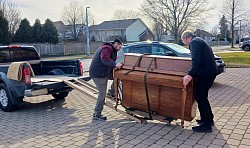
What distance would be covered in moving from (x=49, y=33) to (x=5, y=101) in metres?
32.6

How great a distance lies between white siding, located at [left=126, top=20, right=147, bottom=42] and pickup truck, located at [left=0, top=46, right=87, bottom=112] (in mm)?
53606

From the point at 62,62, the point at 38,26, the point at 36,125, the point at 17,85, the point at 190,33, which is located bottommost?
the point at 36,125

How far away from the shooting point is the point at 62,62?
25.7 ft

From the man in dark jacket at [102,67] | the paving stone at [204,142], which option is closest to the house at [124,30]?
the man in dark jacket at [102,67]

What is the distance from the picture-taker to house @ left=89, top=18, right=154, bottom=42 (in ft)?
200

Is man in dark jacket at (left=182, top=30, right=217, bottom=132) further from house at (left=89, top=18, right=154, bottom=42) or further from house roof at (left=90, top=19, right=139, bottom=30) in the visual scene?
house roof at (left=90, top=19, right=139, bottom=30)

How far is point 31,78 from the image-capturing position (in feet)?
22.5

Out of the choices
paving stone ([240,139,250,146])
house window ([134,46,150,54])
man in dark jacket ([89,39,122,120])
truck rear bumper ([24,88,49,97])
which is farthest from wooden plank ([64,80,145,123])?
house window ([134,46,150,54])

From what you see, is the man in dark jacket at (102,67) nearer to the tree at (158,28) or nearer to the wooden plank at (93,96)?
the wooden plank at (93,96)

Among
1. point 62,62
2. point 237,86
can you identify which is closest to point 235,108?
point 237,86

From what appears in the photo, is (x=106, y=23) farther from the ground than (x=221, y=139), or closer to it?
farther from the ground

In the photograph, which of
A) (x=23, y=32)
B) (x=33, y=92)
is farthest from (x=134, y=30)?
(x=33, y=92)

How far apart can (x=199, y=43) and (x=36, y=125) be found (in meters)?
3.66

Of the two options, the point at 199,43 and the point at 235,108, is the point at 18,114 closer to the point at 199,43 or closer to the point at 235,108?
the point at 199,43
